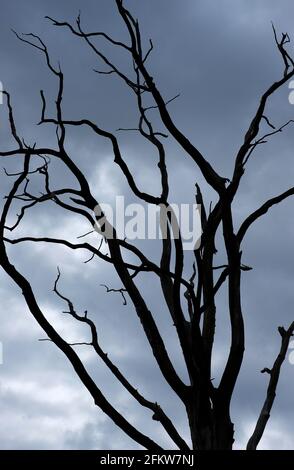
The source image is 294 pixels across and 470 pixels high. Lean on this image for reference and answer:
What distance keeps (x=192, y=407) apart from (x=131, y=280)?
1466mm

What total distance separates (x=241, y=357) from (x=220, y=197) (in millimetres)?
1582

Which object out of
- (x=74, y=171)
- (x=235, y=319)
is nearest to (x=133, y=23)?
(x=74, y=171)

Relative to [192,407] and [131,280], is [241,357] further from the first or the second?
[131,280]

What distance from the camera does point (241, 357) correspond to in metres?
7.66

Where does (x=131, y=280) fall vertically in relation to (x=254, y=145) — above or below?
below

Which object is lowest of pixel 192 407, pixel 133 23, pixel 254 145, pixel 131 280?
pixel 192 407

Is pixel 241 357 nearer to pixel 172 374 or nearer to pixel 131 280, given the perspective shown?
pixel 172 374
